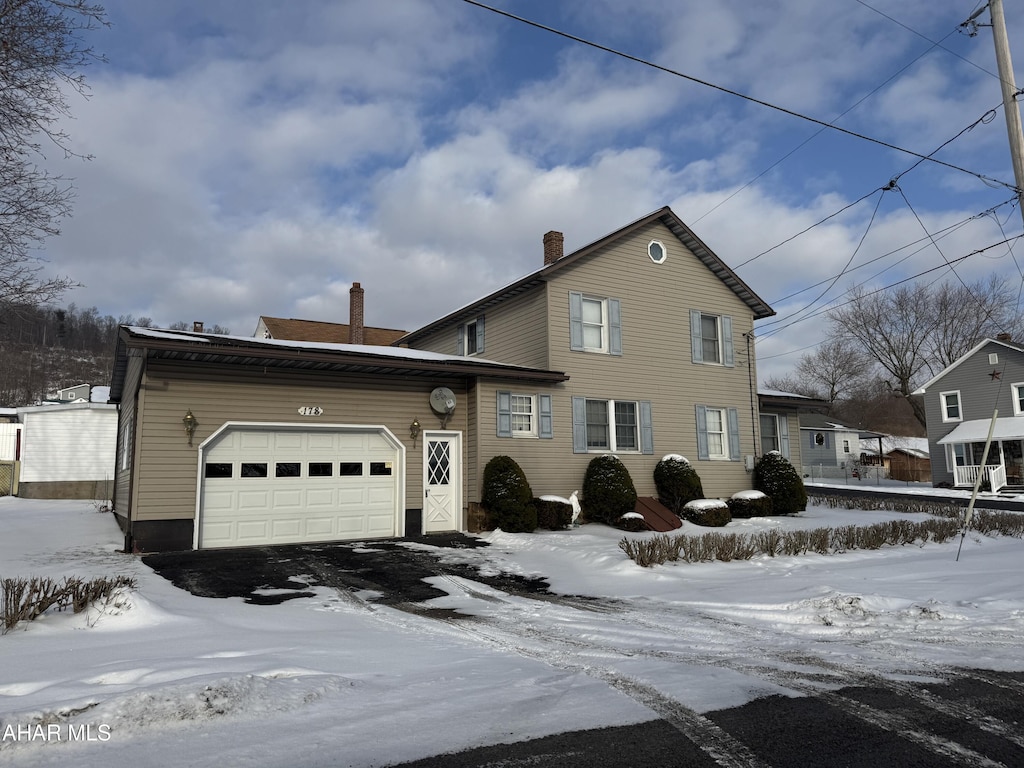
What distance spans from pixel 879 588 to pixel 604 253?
12.0 m

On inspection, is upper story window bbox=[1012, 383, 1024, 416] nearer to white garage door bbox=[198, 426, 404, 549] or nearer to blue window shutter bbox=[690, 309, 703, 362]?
blue window shutter bbox=[690, 309, 703, 362]

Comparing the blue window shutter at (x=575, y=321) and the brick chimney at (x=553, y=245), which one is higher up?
the brick chimney at (x=553, y=245)

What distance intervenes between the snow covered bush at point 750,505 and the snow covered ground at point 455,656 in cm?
798

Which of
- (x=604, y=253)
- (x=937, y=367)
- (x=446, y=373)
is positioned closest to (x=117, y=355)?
(x=446, y=373)

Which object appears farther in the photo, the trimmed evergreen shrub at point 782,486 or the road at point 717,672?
the trimmed evergreen shrub at point 782,486

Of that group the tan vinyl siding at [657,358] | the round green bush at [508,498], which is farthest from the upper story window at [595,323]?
the round green bush at [508,498]

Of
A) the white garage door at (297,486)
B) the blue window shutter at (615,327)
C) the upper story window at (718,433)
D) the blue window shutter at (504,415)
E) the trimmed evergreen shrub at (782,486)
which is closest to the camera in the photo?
the white garage door at (297,486)

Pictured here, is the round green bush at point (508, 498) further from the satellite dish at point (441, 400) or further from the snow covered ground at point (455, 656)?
the snow covered ground at point (455, 656)

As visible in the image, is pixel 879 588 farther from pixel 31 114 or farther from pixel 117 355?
pixel 117 355

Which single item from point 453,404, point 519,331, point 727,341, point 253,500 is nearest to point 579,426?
point 519,331

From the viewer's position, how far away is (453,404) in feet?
51.5

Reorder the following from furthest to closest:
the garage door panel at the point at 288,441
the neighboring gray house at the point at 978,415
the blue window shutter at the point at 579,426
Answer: the neighboring gray house at the point at 978,415 → the blue window shutter at the point at 579,426 → the garage door panel at the point at 288,441

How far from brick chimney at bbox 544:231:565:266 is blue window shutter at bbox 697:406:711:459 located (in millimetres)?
6212

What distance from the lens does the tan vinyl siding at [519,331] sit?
1775 centimetres
